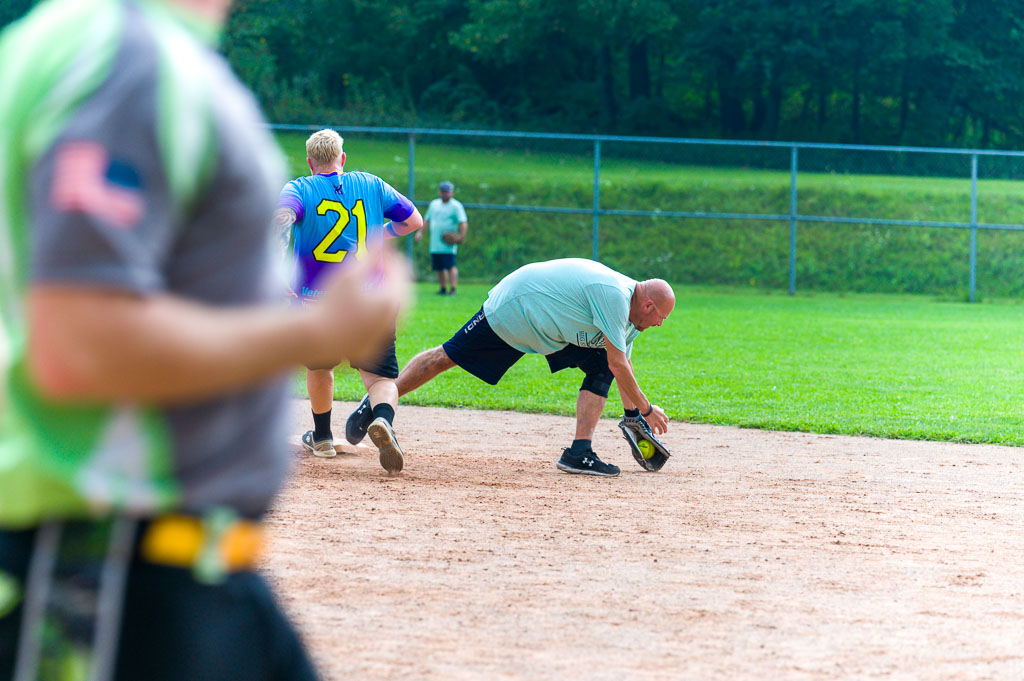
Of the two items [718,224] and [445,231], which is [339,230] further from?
[718,224]

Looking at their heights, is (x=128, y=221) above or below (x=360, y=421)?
above

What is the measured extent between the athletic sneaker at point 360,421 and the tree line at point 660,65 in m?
34.5

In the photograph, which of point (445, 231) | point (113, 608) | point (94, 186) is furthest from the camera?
point (445, 231)

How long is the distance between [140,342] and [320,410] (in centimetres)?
665

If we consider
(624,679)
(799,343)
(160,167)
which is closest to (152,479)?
(160,167)

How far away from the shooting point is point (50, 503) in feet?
5.20

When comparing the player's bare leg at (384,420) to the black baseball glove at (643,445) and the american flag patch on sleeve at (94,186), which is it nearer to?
the black baseball glove at (643,445)

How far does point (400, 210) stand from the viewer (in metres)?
7.96

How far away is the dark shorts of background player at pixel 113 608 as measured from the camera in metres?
1.59

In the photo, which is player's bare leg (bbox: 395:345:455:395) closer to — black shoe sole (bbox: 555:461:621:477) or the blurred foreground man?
black shoe sole (bbox: 555:461:621:477)

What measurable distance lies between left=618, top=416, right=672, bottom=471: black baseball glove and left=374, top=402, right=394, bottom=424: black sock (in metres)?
1.41

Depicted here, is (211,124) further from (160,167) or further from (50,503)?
(50,503)

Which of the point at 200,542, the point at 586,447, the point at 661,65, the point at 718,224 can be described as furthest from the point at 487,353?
the point at 661,65

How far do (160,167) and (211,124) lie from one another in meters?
0.09
